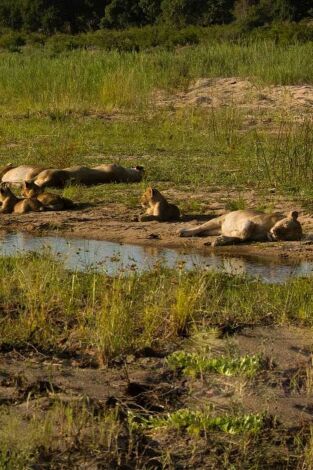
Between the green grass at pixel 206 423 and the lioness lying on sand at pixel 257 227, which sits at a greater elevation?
the green grass at pixel 206 423

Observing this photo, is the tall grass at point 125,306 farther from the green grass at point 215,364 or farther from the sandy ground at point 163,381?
the green grass at point 215,364

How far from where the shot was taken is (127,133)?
1962 centimetres

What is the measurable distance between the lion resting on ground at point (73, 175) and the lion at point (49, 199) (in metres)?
0.71

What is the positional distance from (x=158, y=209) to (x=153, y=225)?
22 centimetres

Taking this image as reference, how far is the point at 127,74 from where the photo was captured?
24438 mm

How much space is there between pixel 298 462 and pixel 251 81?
19.7 meters

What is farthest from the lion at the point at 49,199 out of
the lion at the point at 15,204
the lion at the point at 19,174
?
the lion at the point at 19,174

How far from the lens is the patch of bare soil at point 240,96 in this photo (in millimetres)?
21938

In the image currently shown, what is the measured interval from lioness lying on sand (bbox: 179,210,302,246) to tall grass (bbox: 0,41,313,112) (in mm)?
Result: 11544

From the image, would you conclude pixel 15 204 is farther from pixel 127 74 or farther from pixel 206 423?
pixel 127 74

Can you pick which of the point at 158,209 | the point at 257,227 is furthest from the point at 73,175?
the point at 257,227

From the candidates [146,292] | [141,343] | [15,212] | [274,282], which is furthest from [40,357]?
[15,212]

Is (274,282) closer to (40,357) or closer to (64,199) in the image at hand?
(40,357)

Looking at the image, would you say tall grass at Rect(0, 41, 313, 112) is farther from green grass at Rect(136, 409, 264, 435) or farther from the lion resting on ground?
green grass at Rect(136, 409, 264, 435)
